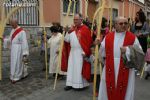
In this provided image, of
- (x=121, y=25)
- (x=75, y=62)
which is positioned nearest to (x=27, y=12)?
(x=75, y=62)

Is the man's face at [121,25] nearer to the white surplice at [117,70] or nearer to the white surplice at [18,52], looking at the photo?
Answer: the white surplice at [117,70]

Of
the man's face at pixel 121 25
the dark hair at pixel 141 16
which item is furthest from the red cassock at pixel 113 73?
the dark hair at pixel 141 16

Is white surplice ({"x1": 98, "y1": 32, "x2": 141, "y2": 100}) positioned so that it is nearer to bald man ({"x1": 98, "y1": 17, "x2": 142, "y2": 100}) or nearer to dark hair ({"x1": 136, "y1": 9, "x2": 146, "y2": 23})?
bald man ({"x1": 98, "y1": 17, "x2": 142, "y2": 100})

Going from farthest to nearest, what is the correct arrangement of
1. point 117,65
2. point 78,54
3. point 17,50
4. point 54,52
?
point 54,52 → point 17,50 → point 78,54 → point 117,65

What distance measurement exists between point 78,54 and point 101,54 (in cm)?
271

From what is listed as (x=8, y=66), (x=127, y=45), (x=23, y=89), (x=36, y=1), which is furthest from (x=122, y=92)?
(x=36, y=1)

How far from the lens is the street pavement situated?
8523 millimetres

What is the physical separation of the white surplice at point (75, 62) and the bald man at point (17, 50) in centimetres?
162

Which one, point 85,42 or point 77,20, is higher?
point 77,20

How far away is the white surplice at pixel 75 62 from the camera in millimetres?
9133

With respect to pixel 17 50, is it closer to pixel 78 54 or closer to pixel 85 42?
pixel 78 54

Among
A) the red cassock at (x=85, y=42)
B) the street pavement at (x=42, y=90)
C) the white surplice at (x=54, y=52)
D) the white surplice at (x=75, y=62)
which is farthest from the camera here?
the white surplice at (x=54, y=52)

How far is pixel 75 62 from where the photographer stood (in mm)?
9211

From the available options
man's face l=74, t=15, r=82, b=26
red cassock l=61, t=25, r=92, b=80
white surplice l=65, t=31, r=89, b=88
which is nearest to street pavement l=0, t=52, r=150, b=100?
white surplice l=65, t=31, r=89, b=88
